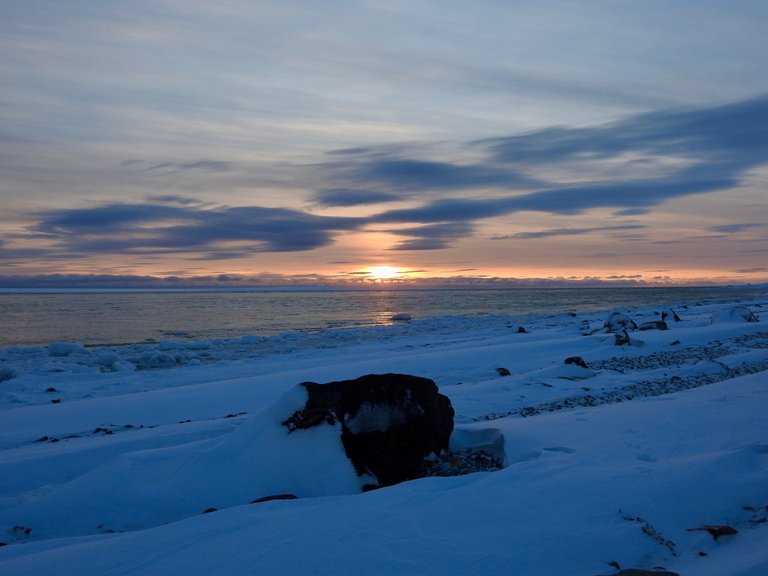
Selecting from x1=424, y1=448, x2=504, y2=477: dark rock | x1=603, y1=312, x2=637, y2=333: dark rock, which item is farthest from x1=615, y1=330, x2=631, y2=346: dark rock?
x1=424, y1=448, x2=504, y2=477: dark rock

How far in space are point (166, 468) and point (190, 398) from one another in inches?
195

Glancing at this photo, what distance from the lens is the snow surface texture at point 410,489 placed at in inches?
124

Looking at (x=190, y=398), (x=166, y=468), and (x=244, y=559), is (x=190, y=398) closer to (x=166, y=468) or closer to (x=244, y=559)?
(x=166, y=468)

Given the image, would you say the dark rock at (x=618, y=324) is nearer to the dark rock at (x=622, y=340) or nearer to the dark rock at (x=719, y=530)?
the dark rock at (x=622, y=340)

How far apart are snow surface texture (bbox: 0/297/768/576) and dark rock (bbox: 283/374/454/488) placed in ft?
0.47

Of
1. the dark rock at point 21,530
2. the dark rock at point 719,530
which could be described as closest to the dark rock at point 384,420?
the dark rock at point 21,530

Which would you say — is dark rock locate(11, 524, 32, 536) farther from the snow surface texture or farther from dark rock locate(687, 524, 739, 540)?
dark rock locate(687, 524, 739, 540)

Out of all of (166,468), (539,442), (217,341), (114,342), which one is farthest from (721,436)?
(114,342)

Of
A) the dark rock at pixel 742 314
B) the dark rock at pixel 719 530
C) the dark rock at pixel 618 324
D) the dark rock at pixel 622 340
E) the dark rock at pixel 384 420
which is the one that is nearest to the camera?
the dark rock at pixel 719 530

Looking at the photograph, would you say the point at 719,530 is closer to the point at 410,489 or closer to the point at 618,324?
the point at 410,489

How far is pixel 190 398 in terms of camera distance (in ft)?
32.7

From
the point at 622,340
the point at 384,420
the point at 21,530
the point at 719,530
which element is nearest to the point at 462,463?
the point at 384,420

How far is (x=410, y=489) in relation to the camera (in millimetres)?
4105

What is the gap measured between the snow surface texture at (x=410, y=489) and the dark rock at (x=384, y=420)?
0.14m
